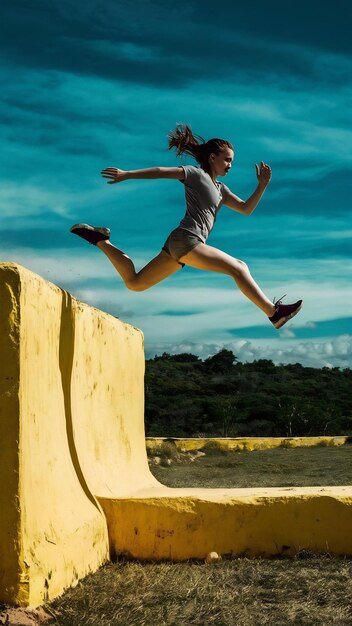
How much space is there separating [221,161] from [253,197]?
0.38 metres

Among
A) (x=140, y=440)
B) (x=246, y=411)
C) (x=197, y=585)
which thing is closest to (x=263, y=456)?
(x=140, y=440)

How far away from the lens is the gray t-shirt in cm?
506

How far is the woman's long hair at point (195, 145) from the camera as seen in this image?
5.30m

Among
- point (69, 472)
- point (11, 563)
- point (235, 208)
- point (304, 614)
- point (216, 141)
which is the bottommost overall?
point (304, 614)

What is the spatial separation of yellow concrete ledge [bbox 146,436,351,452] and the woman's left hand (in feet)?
28.5

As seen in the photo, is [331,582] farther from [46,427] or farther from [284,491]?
[46,427]

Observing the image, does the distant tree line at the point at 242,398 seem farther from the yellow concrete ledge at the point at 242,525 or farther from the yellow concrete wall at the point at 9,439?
the yellow concrete wall at the point at 9,439

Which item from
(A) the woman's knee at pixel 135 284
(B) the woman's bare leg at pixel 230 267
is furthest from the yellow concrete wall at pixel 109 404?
(B) the woman's bare leg at pixel 230 267

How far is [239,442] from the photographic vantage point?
48.7ft

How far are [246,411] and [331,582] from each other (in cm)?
2023

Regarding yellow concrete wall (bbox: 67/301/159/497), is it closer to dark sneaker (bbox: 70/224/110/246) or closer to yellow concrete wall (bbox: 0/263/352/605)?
yellow concrete wall (bbox: 0/263/352/605)

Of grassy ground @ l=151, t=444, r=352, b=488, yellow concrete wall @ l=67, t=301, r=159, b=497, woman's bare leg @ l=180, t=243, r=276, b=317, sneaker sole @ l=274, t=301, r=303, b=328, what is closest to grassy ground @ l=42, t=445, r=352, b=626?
yellow concrete wall @ l=67, t=301, r=159, b=497

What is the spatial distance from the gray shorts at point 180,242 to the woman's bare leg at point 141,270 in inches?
3.0

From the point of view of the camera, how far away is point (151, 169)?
4.91 meters
